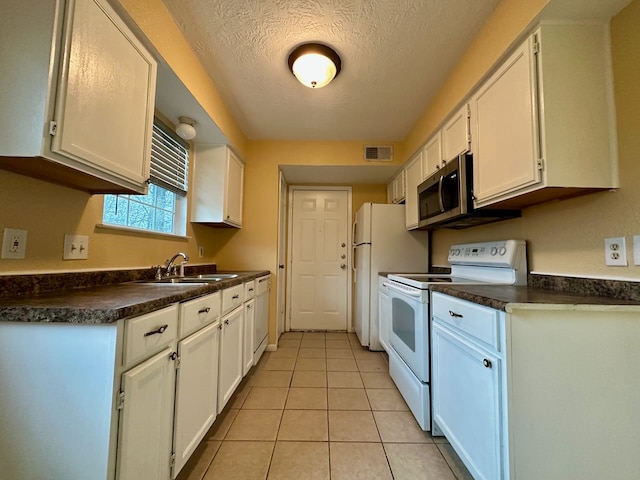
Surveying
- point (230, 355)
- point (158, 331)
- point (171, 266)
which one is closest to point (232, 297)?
point (230, 355)

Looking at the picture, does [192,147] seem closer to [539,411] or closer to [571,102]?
[571,102]

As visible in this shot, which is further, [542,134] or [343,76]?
[343,76]

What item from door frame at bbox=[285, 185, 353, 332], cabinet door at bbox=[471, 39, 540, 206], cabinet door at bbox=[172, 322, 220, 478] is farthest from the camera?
door frame at bbox=[285, 185, 353, 332]

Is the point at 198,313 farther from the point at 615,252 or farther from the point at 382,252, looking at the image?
the point at 382,252

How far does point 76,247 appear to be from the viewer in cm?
133

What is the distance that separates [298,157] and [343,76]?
1.19m

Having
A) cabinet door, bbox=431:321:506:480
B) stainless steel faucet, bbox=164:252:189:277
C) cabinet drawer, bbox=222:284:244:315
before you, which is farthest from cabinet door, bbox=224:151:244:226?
cabinet door, bbox=431:321:506:480

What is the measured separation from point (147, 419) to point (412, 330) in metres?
1.53

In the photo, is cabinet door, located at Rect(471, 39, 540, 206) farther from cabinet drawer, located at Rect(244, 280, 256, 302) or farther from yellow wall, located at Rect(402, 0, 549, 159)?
cabinet drawer, located at Rect(244, 280, 256, 302)

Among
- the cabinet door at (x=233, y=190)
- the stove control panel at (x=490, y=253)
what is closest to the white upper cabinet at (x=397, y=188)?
the stove control panel at (x=490, y=253)

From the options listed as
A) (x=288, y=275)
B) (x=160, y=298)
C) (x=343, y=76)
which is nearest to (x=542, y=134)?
(x=343, y=76)

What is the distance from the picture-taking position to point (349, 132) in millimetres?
2941

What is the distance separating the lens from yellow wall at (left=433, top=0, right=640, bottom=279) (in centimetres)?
112

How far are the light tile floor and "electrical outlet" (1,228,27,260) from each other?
1199mm
